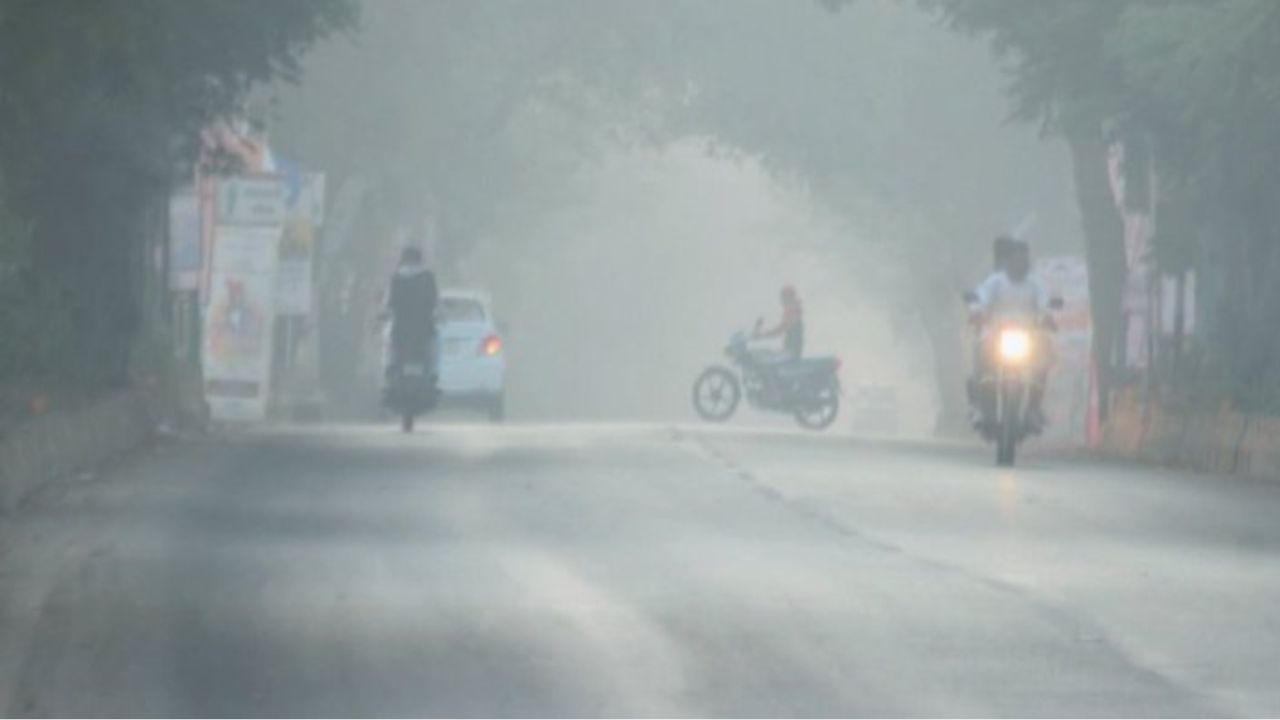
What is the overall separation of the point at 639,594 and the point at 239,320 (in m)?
32.1

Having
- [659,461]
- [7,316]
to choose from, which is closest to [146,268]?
[7,316]

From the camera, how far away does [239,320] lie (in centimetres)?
4678

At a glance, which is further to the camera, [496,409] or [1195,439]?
[496,409]

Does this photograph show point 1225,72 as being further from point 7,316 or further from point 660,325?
point 660,325

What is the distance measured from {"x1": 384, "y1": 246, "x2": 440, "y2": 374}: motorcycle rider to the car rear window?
491 inches

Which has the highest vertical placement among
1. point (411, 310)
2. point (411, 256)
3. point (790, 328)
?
point (411, 256)

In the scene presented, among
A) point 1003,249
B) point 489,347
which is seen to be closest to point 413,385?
point 1003,249

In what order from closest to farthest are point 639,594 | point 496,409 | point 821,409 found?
point 639,594
point 821,409
point 496,409

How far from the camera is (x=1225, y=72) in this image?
26734 millimetres

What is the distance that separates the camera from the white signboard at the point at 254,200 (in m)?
45.3

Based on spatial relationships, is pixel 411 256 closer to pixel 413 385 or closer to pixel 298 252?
pixel 413 385

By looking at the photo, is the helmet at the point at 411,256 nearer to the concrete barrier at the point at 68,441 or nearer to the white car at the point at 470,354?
the concrete barrier at the point at 68,441

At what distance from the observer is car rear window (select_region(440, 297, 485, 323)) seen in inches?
1868

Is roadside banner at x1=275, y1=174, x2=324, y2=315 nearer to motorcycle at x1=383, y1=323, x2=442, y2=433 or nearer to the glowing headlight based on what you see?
motorcycle at x1=383, y1=323, x2=442, y2=433
